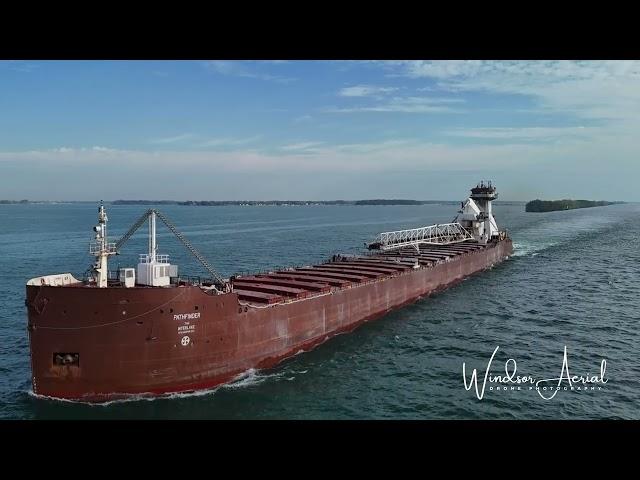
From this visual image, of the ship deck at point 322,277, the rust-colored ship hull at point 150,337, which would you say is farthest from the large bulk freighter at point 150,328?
the ship deck at point 322,277

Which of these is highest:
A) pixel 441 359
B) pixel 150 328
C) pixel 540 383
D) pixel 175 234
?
pixel 175 234

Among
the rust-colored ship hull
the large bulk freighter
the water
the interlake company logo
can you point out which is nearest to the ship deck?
the large bulk freighter

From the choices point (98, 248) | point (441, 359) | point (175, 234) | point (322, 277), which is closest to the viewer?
point (98, 248)

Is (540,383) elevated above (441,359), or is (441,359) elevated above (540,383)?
(441,359)

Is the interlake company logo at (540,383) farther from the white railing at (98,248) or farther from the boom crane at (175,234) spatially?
the white railing at (98,248)

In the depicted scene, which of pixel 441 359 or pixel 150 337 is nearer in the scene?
pixel 150 337

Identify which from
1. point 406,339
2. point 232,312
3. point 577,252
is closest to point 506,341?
point 406,339

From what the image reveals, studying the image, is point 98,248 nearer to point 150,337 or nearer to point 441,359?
point 150,337

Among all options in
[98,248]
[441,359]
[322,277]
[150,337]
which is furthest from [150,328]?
[322,277]

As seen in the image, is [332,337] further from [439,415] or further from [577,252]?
[577,252]
